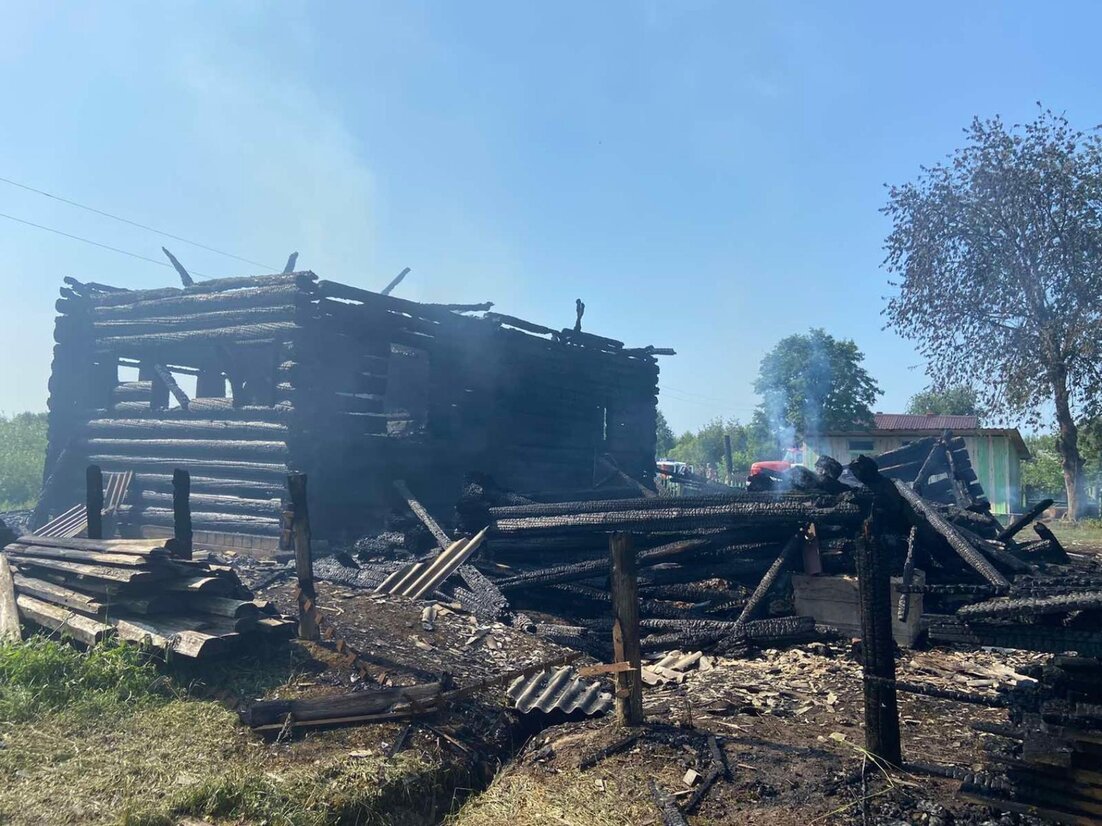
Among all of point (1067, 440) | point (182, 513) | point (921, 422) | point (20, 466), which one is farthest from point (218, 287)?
point (921, 422)

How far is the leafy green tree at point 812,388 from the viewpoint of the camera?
135 feet

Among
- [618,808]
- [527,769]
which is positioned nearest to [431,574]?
[527,769]

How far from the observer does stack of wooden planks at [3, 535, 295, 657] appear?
712cm

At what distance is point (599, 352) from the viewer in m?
18.9

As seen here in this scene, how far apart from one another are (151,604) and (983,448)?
122ft

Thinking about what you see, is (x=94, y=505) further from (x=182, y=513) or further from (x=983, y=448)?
(x=983, y=448)

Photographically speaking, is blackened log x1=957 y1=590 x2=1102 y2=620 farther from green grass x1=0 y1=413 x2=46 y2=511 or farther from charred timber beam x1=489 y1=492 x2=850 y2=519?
green grass x1=0 y1=413 x2=46 y2=511

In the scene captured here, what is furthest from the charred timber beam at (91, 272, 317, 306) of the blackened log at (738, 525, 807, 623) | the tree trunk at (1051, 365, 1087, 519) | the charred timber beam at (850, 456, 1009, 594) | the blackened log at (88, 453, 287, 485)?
the tree trunk at (1051, 365, 1087, 519)

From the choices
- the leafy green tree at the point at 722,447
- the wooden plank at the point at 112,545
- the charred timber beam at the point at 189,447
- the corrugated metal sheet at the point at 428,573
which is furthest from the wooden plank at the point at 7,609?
the leafy green tree at the point at 722,447

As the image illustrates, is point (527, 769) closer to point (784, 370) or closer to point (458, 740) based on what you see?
point (458, 740)

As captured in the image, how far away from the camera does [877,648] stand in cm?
465

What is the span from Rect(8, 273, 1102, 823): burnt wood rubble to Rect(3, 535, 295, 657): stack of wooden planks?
35mm

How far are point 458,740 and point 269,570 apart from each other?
6.22 metres

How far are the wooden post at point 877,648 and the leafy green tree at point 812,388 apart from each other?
38138 millimetres
